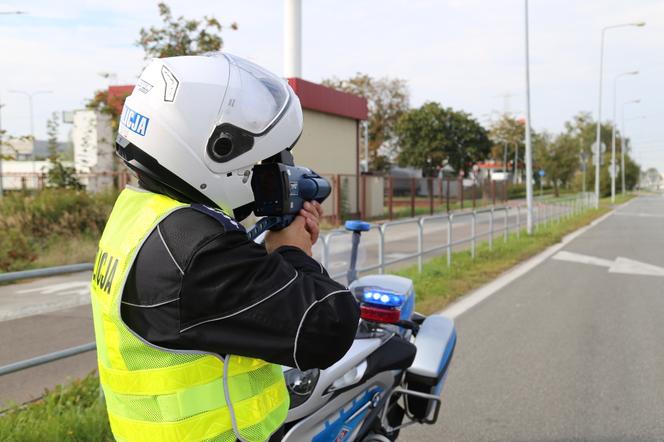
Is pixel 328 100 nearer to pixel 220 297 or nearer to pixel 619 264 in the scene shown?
pixel 619 264

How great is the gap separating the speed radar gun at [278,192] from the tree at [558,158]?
Result: 69579mm

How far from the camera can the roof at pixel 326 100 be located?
74.7ft

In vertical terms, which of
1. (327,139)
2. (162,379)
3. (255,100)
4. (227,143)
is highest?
(327,139)

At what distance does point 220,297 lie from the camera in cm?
140

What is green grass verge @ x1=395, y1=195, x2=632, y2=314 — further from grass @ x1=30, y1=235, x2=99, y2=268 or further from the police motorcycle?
grass @ x1=30, y1=235, x2=99, y2=268

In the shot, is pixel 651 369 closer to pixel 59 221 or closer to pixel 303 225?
pixel 303 225

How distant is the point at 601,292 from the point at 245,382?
27.0 ft

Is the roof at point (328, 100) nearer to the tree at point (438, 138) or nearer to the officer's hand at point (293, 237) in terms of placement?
the tree at point (438, 138)

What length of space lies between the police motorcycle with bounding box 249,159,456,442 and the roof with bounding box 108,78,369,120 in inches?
736

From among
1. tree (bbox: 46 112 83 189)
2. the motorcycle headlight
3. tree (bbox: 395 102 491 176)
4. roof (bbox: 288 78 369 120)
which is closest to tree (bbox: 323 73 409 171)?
tree (bbox: 395 102 491 176)

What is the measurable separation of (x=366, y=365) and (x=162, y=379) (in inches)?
41.4

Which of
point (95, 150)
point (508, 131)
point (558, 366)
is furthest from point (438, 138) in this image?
point (558, 366)

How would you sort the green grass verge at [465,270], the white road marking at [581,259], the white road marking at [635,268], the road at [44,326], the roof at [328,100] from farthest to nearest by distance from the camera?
the roof at [328,100] → the white road marking at [581,259] → the white road marking at [635,268] → the green grass verge at [465,270] → the road at [44,326]

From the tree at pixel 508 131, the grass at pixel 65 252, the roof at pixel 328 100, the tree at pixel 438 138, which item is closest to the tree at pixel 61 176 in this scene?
the grass at pixel 65 252
